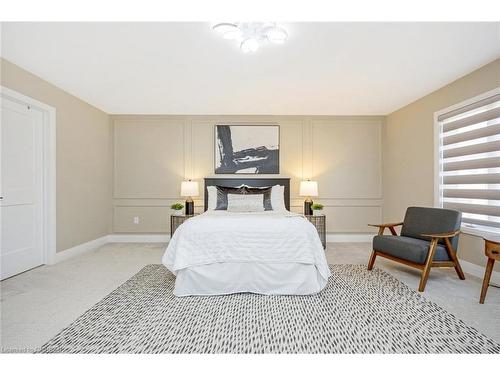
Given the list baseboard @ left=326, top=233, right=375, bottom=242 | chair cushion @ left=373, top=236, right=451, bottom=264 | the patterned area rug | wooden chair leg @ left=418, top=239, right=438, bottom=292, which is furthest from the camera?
baseboard @ left=326, top=233, right=375, bottom=242

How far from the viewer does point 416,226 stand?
11.4 ft

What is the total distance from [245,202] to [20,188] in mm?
2962

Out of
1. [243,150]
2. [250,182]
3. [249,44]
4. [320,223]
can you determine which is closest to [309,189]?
[320,223]

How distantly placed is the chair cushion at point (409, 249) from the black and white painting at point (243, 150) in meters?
2.56

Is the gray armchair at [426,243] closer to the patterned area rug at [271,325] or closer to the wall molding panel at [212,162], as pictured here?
the patterned area rug at [271,325]

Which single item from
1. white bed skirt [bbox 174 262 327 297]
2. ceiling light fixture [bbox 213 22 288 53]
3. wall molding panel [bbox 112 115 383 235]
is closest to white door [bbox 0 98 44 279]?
wall molding panel [bbox 112 115 383 235]

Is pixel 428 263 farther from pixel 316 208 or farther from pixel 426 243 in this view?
pixel 316 208

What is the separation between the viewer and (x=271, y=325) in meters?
2.10

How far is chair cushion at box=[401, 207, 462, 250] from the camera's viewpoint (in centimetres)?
309

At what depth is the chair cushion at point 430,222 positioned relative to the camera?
3086 mm

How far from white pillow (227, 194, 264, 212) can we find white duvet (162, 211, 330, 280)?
134 centimetres

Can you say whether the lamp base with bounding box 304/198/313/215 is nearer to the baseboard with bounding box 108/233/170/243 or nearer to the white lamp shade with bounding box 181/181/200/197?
the white lamp shade with bounding box 181/181/200/197

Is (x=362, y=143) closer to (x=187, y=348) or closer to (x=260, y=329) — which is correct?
(x=260, y=329)

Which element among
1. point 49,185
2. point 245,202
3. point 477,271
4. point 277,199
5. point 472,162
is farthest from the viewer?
point 277,199
